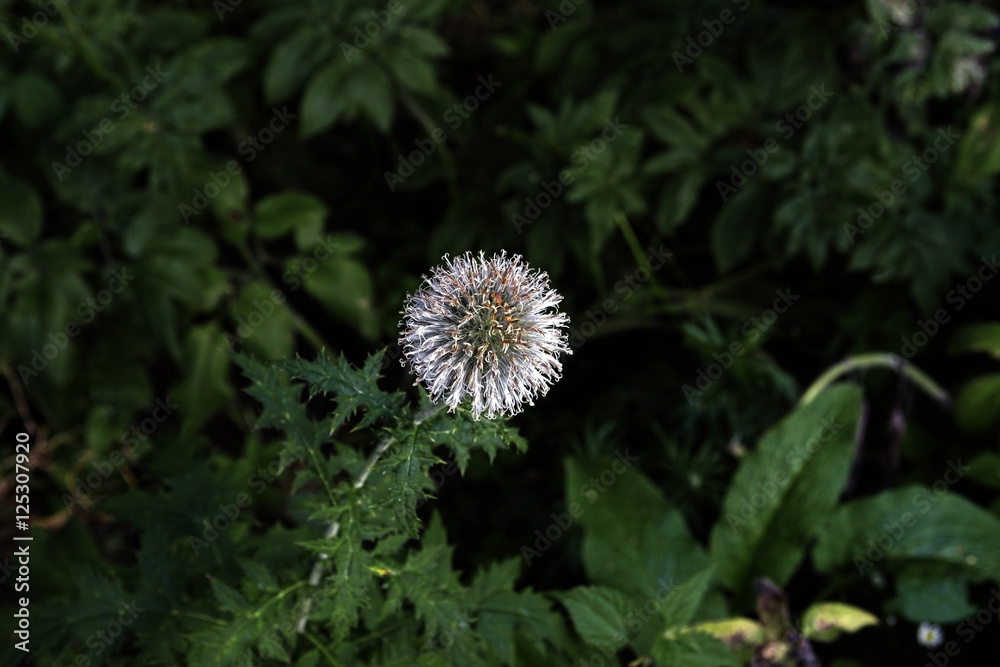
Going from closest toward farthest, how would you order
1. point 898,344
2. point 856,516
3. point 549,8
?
point 856,516 < point 898,344 < point 549,8

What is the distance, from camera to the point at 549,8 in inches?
151

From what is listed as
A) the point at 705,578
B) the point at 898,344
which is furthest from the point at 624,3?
the point at 705,578

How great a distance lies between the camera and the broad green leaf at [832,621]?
9.21 feet

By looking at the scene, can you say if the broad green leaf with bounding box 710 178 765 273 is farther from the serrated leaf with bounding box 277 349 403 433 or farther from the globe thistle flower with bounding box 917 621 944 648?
the serrated leaf with bounding box 277 349 403 433

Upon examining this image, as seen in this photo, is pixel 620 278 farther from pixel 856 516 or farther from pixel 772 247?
pixel 856 516

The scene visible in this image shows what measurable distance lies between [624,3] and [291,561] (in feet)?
10.5

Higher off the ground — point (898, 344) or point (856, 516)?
point (898, 344)
